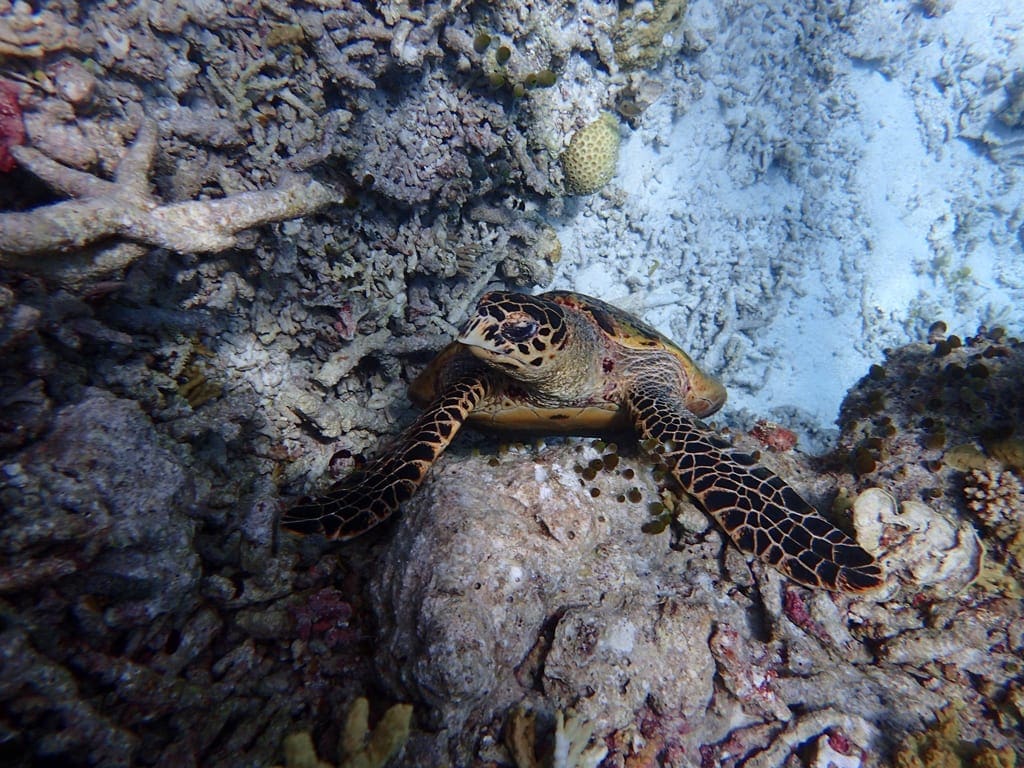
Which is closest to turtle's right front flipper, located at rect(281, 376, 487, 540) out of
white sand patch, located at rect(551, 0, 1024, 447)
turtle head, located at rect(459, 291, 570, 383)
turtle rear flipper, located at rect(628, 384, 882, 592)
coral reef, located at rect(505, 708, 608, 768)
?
turtle head, located at rect(459, 291, 570, 383)

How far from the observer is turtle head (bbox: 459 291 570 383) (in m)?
3.35

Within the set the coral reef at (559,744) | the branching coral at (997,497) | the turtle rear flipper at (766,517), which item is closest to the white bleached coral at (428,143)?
the turtle rear flipper at (766,517)

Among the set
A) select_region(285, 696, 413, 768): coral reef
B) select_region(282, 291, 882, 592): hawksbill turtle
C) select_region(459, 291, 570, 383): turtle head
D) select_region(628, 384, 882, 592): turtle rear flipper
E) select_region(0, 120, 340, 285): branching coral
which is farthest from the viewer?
select_region(459, 291, 570, 383): turtle head

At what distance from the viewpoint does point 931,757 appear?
1890mm

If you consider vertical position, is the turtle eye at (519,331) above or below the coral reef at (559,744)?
above

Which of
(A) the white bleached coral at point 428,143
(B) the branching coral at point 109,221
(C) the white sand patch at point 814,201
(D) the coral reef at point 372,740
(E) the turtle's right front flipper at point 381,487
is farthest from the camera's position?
(C) the white sand patch at point 814,201

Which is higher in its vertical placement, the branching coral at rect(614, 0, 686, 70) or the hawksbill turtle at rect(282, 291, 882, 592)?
the branching coral at rect(614, 0, 686, 70)

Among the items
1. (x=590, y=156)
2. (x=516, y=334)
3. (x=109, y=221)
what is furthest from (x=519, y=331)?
(x=590, y=156)

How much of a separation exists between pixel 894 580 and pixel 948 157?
987 cm

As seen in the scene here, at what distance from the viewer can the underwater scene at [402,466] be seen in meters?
1.97

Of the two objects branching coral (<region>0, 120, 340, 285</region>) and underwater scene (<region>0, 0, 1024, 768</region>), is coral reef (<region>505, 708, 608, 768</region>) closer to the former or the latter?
underwater scene (<region>0, 0, 1024, 768</region>)

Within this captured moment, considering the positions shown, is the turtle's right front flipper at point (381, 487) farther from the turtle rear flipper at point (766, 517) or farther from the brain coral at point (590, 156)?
the brain coral at point (590, 156)

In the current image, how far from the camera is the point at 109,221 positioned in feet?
6.98

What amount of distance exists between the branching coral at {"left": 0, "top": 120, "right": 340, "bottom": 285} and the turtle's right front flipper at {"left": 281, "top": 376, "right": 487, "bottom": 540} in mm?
1558
